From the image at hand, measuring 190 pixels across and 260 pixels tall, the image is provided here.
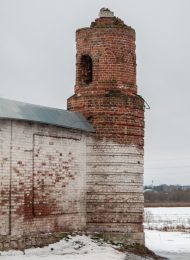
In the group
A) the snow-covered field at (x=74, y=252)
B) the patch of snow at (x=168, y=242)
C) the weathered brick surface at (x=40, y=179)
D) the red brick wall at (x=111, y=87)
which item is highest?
the red brick wall at (x=111, y=87)

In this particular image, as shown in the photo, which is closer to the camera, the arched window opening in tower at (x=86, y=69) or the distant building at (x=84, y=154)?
the distant building at (x=84, y=154)

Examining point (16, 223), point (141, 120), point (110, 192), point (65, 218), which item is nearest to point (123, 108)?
point (141, 120)

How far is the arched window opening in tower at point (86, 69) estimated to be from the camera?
1681 centimetres

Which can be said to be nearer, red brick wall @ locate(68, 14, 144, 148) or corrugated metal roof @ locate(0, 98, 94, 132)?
corrugated metal roof @ locate(0, 98, 94, 132)

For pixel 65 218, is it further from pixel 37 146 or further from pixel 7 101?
pixel 7 101

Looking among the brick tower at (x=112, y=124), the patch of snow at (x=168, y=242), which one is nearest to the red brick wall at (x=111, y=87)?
the brick tower at (x=112, y=124)

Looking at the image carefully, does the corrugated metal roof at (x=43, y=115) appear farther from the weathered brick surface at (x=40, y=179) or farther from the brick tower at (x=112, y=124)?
the brick tower at (x=112, y=124)

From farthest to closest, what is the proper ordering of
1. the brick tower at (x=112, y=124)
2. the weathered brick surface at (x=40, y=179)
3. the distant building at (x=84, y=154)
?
the brick tower at (x=112, y=124) → the distant building at (x=84, y=154) → the weathered brick surface at (x=40, y=179)

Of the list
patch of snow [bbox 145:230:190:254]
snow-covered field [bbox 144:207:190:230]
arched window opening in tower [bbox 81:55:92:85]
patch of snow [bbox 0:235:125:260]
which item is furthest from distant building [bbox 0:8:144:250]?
snow-covered field [bbox 144:207:190:230]

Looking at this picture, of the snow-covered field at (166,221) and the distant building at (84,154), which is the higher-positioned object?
the distant building at (84,154)

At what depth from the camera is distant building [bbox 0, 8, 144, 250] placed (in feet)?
44.3

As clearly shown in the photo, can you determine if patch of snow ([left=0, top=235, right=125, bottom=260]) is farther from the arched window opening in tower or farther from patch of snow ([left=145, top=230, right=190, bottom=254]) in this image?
patch of snow ([left=145, top=230, right=190, bottom=254])

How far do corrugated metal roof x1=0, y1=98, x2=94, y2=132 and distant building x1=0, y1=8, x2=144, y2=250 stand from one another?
3 cm

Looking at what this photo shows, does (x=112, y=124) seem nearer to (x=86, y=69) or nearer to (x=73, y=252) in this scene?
(x=86, y=69)
